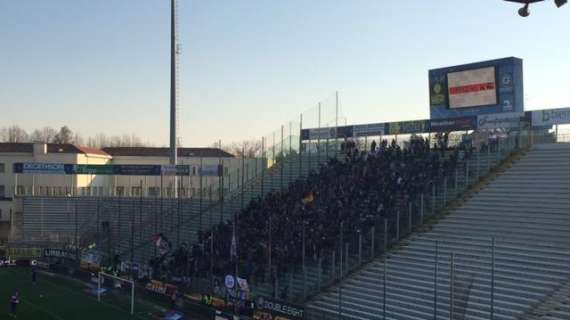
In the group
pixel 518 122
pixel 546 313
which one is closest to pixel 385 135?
pixel 518 122

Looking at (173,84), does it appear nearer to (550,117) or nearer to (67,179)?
(67,179)

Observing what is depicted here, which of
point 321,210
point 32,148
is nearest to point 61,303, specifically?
point 321,210

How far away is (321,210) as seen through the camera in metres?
32.6

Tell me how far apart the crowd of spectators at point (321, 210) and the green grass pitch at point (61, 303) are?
396 cm

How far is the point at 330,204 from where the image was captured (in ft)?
107

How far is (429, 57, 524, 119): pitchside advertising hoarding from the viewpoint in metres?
33.7

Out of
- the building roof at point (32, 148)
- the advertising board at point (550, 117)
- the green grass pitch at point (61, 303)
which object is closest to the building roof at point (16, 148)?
the building roof at point (32, 148)

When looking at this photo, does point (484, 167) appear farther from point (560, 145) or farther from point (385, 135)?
point (385, 135)

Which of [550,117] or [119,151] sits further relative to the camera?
[119,151]

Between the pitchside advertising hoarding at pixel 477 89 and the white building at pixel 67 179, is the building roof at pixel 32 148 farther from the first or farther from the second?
the pitchside advertising hoarding at pixel 477 89

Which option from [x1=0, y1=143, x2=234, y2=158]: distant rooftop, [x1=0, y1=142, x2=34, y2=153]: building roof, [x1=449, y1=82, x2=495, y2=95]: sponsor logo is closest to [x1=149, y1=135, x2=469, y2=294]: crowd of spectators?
[x1=449, y1=82, x2=495, y2=95]: sponsor logo

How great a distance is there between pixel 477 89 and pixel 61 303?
2380cm

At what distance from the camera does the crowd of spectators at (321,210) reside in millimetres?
29188

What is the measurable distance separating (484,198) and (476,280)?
25.6 feet
